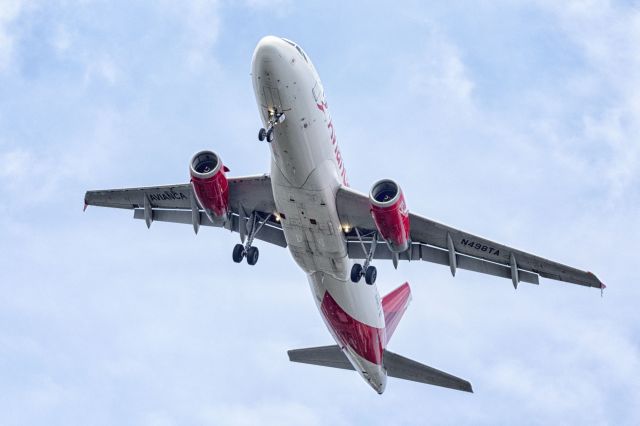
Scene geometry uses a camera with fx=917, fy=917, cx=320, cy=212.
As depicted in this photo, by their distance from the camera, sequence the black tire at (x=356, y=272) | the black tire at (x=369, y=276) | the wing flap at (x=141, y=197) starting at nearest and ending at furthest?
the black tire at (x=369, y=276) < the black tire at (x=356, y=272) < the wing flap at (x=141, y=197)

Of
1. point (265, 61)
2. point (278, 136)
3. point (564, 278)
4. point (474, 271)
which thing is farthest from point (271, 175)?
point (564, 278)

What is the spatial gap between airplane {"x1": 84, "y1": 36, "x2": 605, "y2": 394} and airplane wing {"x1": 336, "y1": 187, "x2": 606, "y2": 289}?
4cm

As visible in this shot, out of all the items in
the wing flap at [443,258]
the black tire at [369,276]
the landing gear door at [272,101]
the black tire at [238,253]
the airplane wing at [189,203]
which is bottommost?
the black tire at [369,276]

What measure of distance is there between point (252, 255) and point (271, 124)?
6431 mm

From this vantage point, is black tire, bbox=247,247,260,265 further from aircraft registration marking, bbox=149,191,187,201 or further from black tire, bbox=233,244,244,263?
aircraft registration marking, bbox=149,191,187,201

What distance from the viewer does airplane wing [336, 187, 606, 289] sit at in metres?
31.2

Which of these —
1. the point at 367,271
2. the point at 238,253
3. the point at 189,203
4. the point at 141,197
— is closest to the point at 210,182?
the point at 238,253

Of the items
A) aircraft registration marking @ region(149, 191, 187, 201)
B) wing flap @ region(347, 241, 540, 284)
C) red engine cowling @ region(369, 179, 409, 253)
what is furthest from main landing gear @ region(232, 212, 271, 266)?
red engine cowling @ region(369, 179, 409, 253)

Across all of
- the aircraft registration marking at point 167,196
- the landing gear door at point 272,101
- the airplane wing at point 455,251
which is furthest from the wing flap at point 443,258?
the landing gear door at point 272,101

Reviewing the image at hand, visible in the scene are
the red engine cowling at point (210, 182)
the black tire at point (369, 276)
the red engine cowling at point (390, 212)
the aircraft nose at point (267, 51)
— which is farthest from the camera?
the black tire at point (369, 276)

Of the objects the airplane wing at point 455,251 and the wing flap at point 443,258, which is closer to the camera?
the airplane wing at point 455,251

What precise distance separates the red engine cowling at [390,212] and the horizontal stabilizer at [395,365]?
944 centimetres

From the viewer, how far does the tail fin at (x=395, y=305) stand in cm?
3975

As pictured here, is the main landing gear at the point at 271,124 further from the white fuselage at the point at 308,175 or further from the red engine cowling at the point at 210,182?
the red engine cowling at the point at 210,182
